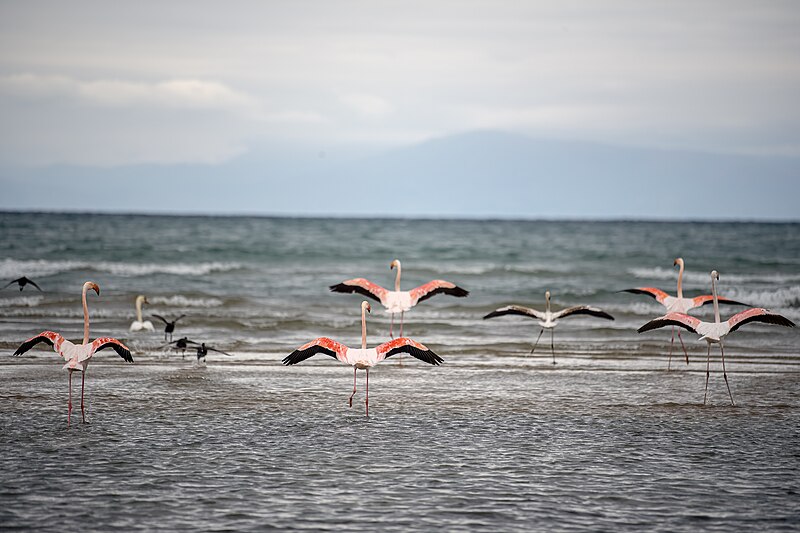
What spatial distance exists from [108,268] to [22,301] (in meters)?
12.0

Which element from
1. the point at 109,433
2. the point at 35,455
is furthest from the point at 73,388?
the point at 35,455

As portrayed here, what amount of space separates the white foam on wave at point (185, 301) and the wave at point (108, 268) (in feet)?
28.3

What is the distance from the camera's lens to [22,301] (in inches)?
908

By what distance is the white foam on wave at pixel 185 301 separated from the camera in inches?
921

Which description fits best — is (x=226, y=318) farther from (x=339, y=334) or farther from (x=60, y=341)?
(x=60, y=341)

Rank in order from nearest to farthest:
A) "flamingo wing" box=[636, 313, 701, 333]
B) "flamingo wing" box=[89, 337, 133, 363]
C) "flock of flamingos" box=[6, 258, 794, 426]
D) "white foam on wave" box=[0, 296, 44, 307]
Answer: "flamingo wing" box=[89, 337, 133, 363], "flock of flamingos" box=[6, 258, 794, 426], "flamingo wing" box=[636, 313, 701, 333], "white foam on wave" box=[0, 296, 44, 307]

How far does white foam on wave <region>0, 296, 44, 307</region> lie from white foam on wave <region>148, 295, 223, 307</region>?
2703 mm

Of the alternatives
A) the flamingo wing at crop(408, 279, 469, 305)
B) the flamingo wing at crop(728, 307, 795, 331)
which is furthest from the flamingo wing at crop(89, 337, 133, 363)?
the flamingo wing at crop(728, 307, 795, 331)

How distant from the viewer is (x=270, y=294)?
27828 mm

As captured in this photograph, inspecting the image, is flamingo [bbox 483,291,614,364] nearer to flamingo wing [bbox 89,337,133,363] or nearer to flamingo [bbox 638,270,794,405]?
flamingo [bbox 638,270,794,405]

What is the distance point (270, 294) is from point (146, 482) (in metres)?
20.4

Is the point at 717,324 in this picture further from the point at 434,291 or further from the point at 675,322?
the point at 434,291

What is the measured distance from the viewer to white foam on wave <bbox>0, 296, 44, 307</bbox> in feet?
72.6

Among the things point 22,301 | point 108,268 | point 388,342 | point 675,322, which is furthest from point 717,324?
point 108,268
